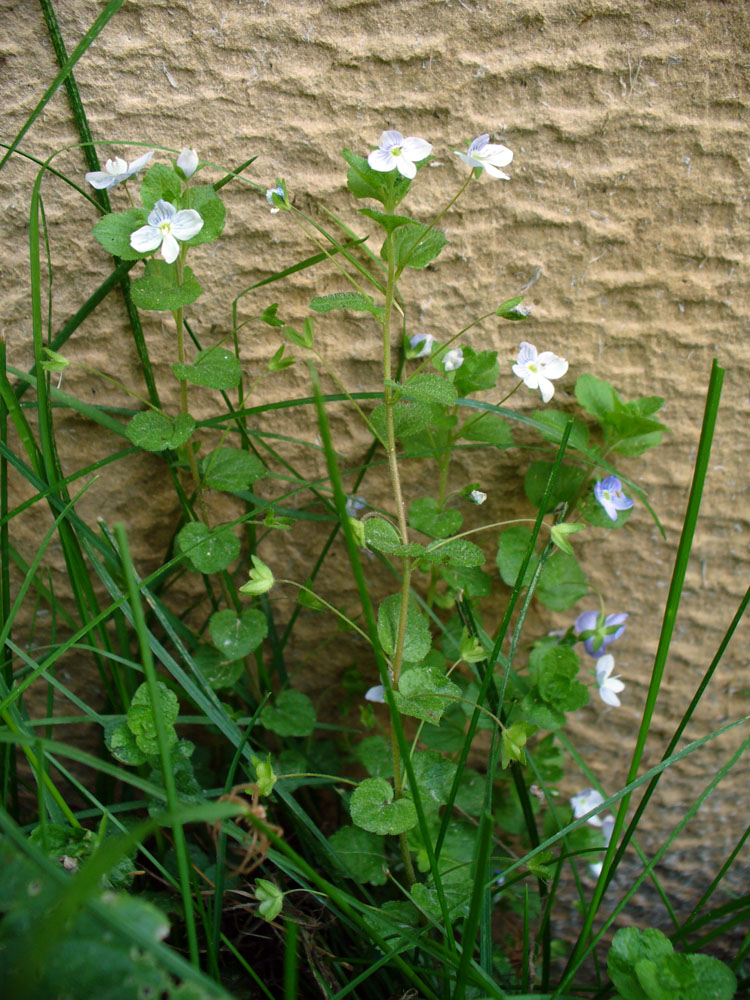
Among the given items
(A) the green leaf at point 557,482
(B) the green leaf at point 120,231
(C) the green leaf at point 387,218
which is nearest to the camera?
(C) the green leaf at point 387,218

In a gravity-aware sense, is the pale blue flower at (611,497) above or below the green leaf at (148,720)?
above

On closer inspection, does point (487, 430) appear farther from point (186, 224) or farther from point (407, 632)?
point (186, 224)

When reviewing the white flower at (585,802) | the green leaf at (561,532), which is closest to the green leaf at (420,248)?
the green leaf at (561,532)

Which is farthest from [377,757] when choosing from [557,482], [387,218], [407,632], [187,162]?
[187,162]

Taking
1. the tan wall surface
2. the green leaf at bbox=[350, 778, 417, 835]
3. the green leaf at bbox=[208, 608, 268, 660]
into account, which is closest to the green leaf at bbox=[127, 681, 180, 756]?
the green leaf at bbox=[208, 608, 268, 660]

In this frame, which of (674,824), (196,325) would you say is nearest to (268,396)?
(196,325)

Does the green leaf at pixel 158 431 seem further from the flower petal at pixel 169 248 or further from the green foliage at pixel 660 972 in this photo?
the green foliage at pixel 660 972
